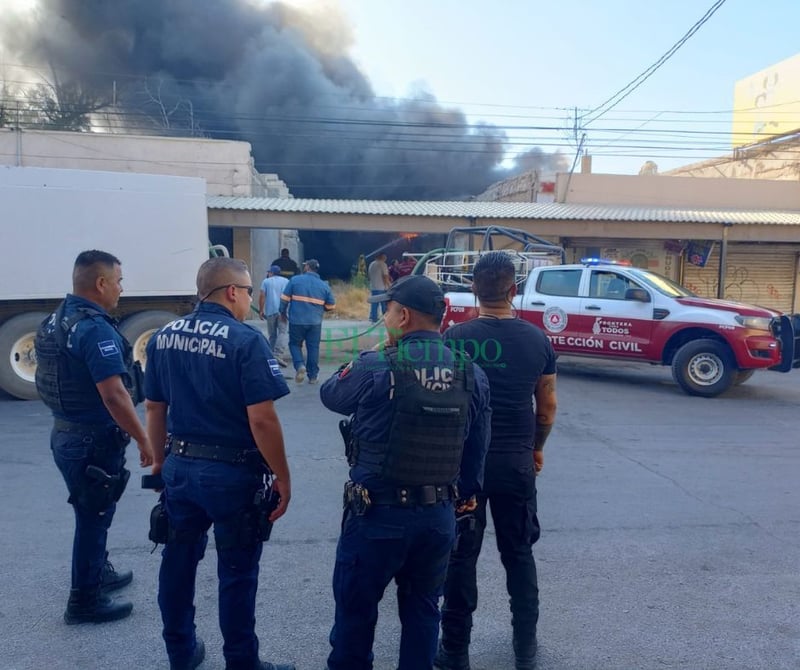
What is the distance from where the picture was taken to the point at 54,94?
28.9 metres

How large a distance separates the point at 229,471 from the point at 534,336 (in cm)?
140

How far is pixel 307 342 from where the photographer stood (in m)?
9.64

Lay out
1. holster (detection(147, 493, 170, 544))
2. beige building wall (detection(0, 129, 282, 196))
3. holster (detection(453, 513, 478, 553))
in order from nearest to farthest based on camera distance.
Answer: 1. holster (detection(147, 493, 170, 544))
2. holster (detection(453, 513, 478, 553))
3. beige building wall (detection(0, 129, 282, 196))

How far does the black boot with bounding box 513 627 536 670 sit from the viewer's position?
310 cm

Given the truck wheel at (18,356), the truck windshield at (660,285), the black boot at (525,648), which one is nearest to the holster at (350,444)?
the black boot at (525,648)

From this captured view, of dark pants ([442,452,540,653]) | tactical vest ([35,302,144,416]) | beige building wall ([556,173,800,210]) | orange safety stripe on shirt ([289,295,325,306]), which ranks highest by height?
beige building wall ([556,173,800,210])

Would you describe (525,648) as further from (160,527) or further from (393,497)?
(160,527)

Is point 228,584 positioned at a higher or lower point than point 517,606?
higher

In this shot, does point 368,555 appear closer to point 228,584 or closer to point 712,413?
point 228,584

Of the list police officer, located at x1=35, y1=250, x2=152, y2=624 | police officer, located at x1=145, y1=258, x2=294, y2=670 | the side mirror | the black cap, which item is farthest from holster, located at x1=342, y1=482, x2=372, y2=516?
the side mirror

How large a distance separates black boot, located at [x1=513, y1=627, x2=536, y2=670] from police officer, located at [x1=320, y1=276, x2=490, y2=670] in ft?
2.19

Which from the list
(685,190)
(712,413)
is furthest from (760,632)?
(685,190)

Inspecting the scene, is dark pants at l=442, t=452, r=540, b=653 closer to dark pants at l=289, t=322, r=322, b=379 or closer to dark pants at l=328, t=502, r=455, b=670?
dark pants at l=328, t=502, r=455, b=670

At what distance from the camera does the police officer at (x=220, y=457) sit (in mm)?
2654
